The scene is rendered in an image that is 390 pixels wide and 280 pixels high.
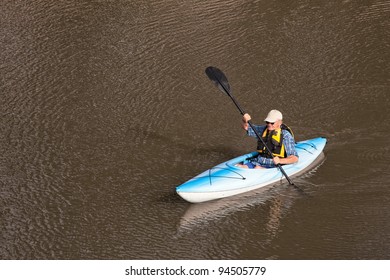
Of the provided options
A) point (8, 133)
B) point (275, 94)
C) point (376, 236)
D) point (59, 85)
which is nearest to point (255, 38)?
point (275, 94)

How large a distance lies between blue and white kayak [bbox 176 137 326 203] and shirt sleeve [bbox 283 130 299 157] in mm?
184

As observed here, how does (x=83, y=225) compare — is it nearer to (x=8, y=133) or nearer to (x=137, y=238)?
(x=137, y=238)

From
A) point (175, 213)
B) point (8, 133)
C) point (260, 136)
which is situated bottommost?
point (175, 213)

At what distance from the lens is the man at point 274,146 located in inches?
356

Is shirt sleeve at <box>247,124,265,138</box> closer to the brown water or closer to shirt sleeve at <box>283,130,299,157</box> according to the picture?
shirt sleeve at <box>283,130,299,157</box>

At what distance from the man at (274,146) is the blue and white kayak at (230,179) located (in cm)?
9

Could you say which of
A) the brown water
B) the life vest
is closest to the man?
the life vest

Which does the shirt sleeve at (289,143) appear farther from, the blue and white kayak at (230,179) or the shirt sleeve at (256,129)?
the shirt sleeve at (256,129)

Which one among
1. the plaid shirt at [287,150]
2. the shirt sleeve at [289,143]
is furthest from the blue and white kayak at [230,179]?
the shirt sleeve at [289,143]

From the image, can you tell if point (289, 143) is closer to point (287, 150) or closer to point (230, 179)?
point (287, 150)

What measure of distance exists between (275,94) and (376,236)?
10.7 feet

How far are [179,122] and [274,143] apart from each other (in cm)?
181

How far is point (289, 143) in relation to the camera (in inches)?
357

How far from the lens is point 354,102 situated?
1095cm
